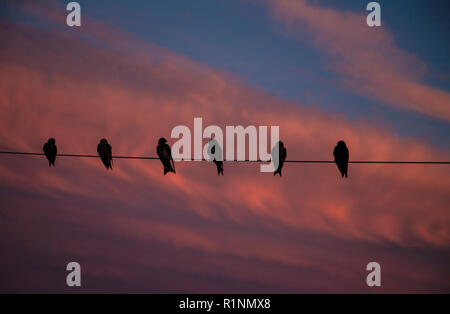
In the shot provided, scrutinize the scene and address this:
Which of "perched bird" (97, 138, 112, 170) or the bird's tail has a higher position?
"perched bird" (97, 138, 112, 170)

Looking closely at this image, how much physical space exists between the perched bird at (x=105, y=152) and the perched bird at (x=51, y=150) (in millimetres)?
1233

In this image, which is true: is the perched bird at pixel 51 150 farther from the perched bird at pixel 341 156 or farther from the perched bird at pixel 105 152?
the perched bird at pixel 341 156

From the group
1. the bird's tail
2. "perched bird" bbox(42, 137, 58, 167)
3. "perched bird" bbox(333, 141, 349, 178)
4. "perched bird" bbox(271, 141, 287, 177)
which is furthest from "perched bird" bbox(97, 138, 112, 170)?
"perched bird" bbox(333, 141, 349, 178)

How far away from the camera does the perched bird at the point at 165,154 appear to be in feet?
56.6

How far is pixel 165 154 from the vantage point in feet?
58.1

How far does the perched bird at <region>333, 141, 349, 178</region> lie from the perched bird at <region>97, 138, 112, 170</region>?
6451 millimetres

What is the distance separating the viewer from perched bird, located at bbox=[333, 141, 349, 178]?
17156mm

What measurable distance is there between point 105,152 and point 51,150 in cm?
150

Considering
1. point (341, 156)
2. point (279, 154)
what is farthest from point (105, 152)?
point (341, 156)

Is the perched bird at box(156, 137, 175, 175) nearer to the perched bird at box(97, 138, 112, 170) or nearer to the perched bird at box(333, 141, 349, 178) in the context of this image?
the perched bird at box(97, 138, 112, 170)

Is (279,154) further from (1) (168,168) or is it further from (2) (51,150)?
(2) (51,150)
